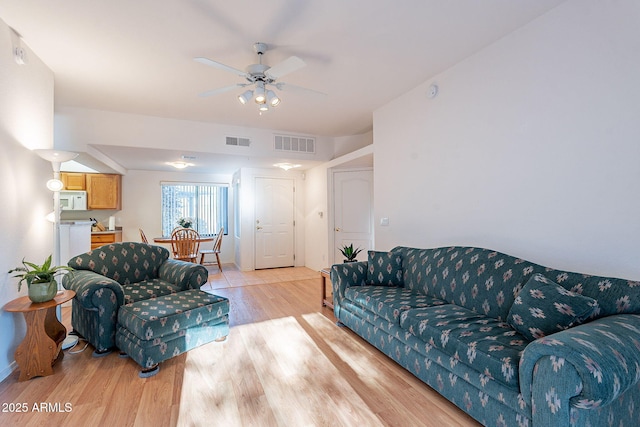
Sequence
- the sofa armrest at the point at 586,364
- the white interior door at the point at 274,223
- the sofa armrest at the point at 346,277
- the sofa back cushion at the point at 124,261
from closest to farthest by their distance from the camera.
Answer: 1. the sofa armrest at the point at 586,364
2. the sofa back cushion at the point at 124,261
3. the sofa armrest at the point at 346,277
4. the white interior door at the point at 274,223

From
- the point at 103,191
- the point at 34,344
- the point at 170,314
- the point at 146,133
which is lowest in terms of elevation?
the point at 34,344

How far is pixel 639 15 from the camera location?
1734mm

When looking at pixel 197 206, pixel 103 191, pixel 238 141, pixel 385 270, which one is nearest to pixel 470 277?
pixel 385 270

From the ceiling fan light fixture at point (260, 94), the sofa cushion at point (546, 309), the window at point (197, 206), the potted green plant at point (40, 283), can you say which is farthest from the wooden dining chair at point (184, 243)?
the sofa cushion at point (546, 309)

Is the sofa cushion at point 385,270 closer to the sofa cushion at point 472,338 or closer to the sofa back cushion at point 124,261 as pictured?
the sofa cushion at point 472,338

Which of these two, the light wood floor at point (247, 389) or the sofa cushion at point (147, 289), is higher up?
the sofa cushion at point (147, 289)

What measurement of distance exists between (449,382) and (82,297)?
8.90 ft

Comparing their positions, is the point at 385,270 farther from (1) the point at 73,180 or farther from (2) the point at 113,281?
(1) the point at 73,180

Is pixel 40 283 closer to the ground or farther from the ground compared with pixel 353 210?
closer to the ground

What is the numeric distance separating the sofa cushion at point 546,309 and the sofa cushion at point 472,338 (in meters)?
0.09

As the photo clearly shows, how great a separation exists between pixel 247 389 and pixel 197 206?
5.68 metres

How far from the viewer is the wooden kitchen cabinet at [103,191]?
19.3 ft

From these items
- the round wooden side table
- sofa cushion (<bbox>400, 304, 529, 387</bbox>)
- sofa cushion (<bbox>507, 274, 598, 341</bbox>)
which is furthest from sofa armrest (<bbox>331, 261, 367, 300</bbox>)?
the round wooden side table

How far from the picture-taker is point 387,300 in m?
2.50
